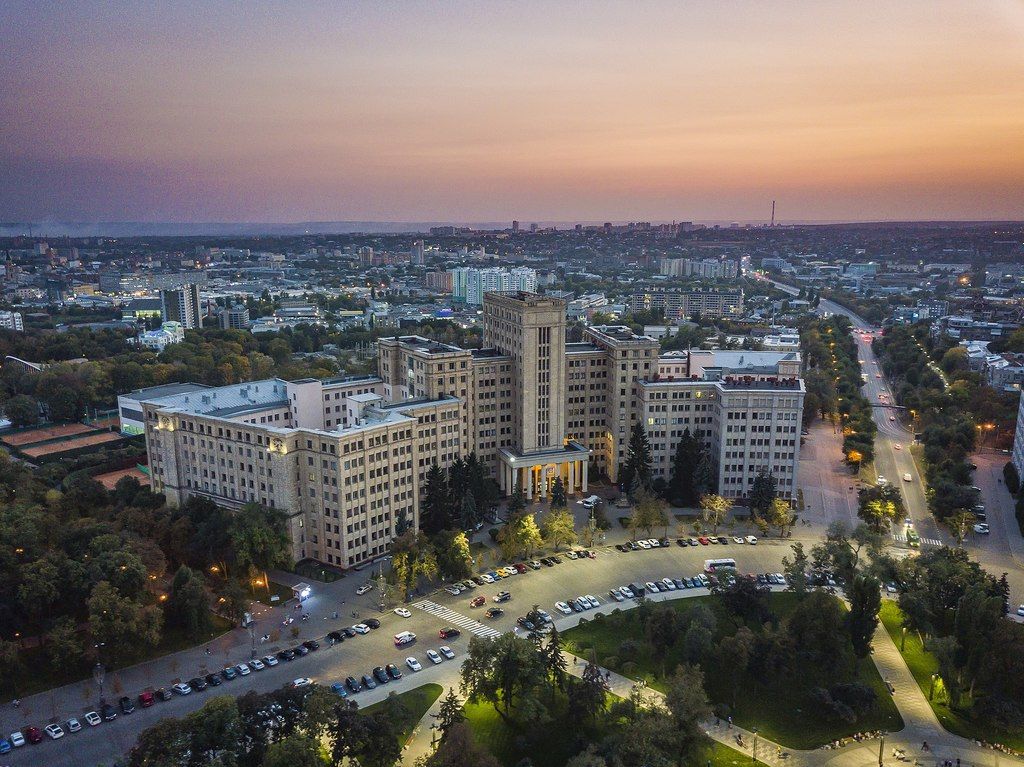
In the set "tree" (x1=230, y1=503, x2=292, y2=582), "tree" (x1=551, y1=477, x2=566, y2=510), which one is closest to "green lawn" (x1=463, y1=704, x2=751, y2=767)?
"tree" (x1=230, y1=503, x2=292, y2=582)

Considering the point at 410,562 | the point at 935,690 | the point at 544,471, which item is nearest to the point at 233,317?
the point at 544,471

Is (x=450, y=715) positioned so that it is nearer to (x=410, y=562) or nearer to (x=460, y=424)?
(x=410, y=562)

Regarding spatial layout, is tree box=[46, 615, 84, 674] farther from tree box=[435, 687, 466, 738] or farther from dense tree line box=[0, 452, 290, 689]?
tree box=[435, 687, 466, 738]

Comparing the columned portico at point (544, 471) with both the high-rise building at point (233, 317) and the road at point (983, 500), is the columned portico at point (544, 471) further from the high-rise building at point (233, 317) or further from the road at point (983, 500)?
the high-rise building at point (233, 317)

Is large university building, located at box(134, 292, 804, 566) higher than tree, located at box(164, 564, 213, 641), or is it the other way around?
large university building, located at box(134, 292, 804, 566)

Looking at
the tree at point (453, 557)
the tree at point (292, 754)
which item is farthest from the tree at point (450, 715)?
the tree at point (453, 557)

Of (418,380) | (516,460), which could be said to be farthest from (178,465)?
(516,460)
